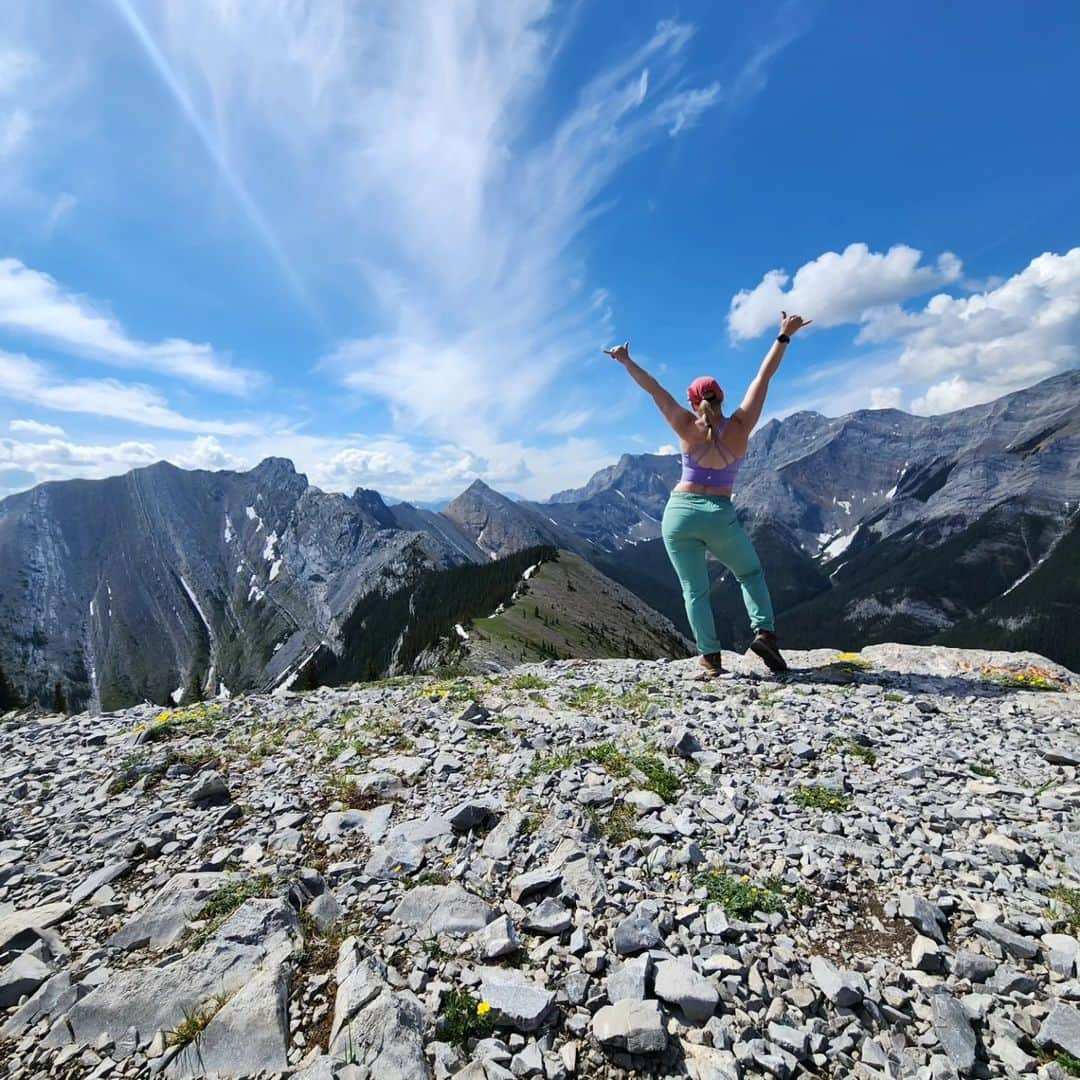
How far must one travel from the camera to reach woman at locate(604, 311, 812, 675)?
9.98 meters

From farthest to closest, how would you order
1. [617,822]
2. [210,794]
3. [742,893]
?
[210,794], [617,822], [742,893]

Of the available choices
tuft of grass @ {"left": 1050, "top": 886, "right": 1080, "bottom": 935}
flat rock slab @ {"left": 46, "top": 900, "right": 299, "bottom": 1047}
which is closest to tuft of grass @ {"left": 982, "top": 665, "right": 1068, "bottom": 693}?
tuft of grass @ {"left": 1050, "top": 886, "right": 1080, "bottom": 935}

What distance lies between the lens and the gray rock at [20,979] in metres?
3.94

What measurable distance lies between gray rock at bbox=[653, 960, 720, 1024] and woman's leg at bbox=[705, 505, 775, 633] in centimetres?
700

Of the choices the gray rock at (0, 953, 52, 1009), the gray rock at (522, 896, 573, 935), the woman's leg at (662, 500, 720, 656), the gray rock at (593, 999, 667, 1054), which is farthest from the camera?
the woman's leg at (662, 500, 720, 656)

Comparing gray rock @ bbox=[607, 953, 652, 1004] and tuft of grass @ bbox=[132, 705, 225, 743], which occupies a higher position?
tuft of grass @ bbox=[132, 705, 225, 743]

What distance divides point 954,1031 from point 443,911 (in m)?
3.34

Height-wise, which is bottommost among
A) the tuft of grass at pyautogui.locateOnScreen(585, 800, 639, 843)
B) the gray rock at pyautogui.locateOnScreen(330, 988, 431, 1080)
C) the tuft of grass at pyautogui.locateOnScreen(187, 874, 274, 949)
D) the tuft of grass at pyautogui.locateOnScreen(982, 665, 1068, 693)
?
the tuft of grass at pyautogui.locateOnScreen(982, 665, 1068, 693)

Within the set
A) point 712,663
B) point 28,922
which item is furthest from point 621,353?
point 28,922

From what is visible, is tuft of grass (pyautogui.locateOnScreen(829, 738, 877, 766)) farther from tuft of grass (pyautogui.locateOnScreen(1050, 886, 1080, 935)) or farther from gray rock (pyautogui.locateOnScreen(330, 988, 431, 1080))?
gray rock (pyautogui.locateOnScreen(330, 988, 431, 1080))

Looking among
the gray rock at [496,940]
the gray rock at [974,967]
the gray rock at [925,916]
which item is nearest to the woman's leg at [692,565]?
the gray rock at [925,916]

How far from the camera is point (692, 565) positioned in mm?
10336

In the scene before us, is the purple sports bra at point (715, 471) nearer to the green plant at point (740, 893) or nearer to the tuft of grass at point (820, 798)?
the tuft of grass at point (820, 798)

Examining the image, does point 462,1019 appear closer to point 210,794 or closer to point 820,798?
point 820,798
